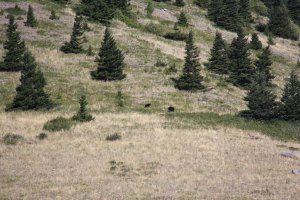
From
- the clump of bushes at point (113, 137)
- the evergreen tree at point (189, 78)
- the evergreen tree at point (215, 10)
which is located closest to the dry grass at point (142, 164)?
the clump of bushes at point (113, 137)

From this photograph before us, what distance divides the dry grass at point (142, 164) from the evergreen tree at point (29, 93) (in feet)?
9.62

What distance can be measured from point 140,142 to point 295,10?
304 ft

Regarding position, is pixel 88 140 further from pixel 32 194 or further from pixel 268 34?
pixel 268 34

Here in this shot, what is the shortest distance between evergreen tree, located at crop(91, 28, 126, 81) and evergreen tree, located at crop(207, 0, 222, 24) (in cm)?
4194

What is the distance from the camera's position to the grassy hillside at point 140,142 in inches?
667

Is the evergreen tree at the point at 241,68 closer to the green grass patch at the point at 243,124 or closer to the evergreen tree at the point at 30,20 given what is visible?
the green grass patch at the point at 243,124

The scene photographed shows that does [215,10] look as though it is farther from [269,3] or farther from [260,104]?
[260,104]

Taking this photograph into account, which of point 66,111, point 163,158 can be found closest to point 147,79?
point 66,111

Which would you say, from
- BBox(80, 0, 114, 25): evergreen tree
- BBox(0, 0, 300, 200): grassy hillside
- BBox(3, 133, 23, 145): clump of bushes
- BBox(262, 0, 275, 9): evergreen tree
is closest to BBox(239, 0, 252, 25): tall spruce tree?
BBox(262, 0, 275, 9): evergreen tree

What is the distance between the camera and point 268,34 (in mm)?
86125

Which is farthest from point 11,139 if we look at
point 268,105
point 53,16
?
point 53,16

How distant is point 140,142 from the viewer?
986 inches

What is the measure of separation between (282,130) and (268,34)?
2277 inches

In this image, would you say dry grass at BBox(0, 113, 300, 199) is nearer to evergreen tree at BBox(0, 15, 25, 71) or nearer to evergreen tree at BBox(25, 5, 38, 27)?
evergreen tree at BBox(0, 15, 25, 71)
